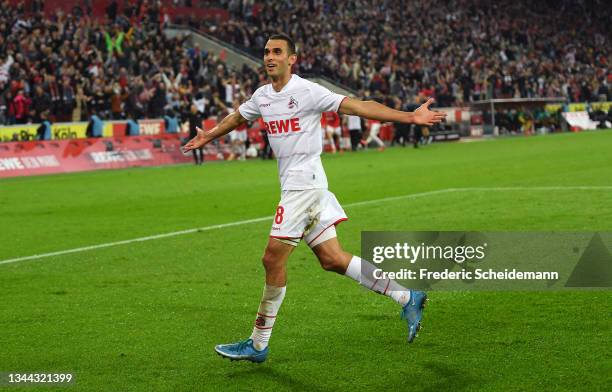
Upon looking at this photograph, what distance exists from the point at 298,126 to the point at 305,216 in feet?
2.11

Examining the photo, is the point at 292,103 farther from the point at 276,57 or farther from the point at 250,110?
the point at 250,110

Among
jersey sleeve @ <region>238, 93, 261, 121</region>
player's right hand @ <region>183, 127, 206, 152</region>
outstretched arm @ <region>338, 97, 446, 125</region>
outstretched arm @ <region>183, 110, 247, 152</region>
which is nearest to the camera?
outstretched arm @ <region>338, 97, 446, 125</region>

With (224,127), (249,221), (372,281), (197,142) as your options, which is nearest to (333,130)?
(249,221)

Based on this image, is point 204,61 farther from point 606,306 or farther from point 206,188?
point 606,306

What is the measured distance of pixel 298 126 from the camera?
23.1 ft

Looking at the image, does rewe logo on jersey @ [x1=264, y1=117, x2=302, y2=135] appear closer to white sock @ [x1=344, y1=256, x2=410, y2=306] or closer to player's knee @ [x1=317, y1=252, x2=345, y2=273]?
player's knee @ [x1=317, y1=252, x2=345, y2=273]

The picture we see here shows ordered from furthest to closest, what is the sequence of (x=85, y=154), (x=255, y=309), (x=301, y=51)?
(x=301, y=51)
(x=85, y=154)
(x=255, y=309)

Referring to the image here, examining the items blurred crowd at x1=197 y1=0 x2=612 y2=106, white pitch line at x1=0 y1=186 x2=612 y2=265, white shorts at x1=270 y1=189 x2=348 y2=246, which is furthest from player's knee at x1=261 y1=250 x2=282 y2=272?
blurred crowd at x1=197 y1=0 x2=612 y2=106

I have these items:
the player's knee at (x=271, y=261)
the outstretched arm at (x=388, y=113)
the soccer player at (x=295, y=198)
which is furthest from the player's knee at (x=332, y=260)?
the outstretched arm at (x=388, y=113)

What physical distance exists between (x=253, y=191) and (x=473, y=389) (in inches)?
617

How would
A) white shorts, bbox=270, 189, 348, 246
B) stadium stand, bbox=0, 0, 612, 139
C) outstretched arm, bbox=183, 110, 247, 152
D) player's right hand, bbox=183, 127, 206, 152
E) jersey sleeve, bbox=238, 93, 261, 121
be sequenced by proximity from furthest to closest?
1. stadium stand, bbox=0, 0, 612, 139
2. player's right hand, bbox=183, 127, 206, 152
3. outstretched arm, bbox=183, 110, 247, 152
4. jersey sleeve, bbox=238, 93, 261, 121
5. white shorts, bbox=270, 189, 348, 246

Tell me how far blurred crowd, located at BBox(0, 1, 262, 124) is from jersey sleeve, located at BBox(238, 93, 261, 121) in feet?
82.1

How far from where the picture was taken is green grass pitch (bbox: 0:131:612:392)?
6.50 m

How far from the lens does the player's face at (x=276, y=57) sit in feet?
22.8
